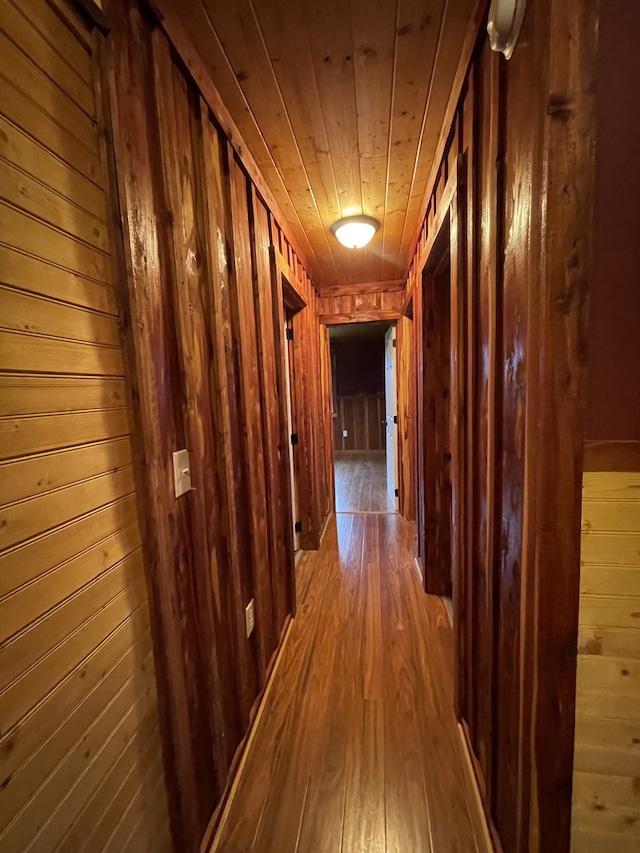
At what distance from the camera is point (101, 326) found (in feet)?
2.64

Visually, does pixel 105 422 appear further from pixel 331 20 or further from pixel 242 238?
pixel 331 20

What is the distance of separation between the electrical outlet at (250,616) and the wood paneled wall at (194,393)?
0.10 feet

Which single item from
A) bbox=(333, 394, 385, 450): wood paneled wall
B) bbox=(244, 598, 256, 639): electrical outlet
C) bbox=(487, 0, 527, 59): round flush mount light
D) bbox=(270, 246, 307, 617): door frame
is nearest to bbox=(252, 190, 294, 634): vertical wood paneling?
bbox=(270, 246, 307, 617): door frame

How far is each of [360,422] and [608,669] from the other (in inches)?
284

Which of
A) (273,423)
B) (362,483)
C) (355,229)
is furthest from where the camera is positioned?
(362,483)

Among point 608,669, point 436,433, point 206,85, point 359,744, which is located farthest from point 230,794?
point 206,85

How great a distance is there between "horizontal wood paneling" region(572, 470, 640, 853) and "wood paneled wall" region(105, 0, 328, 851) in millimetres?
1029

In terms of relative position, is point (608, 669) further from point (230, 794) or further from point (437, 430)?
point (437, 430)

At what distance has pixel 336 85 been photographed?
123 cm

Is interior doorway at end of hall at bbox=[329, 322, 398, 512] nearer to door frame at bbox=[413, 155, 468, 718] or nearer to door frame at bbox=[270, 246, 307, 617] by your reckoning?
door frame at bbox=[270, 246, 307, 617]

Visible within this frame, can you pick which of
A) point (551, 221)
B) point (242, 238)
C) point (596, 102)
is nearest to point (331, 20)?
point (242, 238)

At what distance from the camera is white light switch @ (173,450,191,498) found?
39.5 inches

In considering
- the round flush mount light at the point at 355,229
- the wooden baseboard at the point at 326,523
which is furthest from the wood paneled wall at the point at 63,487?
the wooden baseboard at the point at 326,523

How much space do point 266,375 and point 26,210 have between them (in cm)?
119
